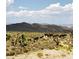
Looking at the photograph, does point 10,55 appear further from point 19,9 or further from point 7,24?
point 19,9

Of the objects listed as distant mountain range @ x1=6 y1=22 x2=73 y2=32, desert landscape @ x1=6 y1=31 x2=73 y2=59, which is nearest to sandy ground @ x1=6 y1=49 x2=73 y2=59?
desert landscape @ x1=6 y1=31 x2=73 y2=59

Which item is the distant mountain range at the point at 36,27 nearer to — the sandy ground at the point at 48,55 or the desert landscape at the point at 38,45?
the desert landscape at the point at 38,45

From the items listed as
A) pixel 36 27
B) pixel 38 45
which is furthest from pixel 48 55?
pixel 36 27

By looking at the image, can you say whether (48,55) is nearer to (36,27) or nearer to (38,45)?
(38,45)

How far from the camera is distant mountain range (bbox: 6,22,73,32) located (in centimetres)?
184

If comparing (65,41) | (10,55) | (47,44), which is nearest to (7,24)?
(10,55)

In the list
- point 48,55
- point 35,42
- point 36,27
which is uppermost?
point 36,27

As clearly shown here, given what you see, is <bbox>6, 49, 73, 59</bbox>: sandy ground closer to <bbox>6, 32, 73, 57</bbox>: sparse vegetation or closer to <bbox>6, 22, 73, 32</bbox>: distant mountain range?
<bbox>6, 32, 73, 57</bbox>: sparse vegetation

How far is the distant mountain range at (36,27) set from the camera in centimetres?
184

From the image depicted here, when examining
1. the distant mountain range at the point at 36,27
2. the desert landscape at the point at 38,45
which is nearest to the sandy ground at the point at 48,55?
the desert landscape at the point at 38,45

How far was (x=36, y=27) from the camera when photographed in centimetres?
184

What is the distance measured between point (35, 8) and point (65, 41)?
42 centimetres

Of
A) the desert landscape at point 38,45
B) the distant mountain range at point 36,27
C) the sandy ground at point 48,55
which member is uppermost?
the distant mountain range at point 36,27
